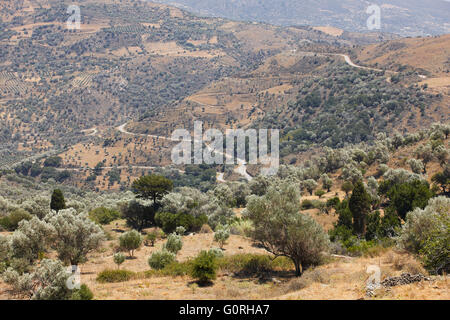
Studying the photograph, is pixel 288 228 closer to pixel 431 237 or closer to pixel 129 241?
pixel 431 237

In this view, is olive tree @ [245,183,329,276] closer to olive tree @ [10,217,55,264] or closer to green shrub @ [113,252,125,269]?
green shrub @ [113,252,125,269]

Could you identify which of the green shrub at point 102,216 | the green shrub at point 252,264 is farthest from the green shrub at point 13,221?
the green shrub at point 252,264

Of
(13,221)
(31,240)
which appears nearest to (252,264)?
(31,240)

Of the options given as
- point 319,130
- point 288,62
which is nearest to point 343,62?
point 288,62

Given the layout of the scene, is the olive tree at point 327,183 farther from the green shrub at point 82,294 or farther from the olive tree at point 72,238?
the green shrub at point 82,294

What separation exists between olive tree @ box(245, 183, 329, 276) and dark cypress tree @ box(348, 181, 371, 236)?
1439 centimetres

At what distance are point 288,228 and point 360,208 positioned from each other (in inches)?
641

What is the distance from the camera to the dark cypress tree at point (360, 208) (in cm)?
3331

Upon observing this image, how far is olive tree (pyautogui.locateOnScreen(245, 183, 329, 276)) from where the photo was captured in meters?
19.5

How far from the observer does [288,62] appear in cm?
17262

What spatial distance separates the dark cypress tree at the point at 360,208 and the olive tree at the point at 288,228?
47.2 ft

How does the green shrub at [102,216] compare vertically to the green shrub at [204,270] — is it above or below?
below

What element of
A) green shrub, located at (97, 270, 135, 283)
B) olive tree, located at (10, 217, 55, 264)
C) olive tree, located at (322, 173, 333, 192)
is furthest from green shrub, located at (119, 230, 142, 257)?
olive tree, located at (322, 173, 333, 192)
